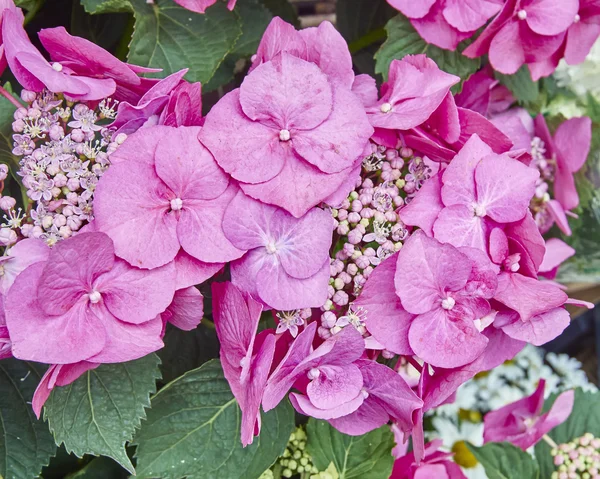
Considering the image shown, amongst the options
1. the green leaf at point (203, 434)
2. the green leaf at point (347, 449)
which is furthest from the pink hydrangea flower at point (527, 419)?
the green leaf at point (203, 434)

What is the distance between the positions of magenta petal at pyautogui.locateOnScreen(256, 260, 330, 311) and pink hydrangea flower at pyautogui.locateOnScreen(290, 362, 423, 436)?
0.08 m

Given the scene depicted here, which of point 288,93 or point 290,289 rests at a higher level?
point 288,93

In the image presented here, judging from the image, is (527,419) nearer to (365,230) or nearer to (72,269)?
(365,230)

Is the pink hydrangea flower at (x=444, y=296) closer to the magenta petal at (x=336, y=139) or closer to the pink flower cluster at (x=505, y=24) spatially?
the magenta petal at (x=336, y=139)

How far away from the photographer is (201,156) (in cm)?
55

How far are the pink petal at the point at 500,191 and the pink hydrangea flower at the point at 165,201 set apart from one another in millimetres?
223

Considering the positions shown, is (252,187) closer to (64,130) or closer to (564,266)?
(64,130)

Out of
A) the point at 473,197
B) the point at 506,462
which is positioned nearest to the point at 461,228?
the point at 473,197

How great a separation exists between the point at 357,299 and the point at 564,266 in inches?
29.6

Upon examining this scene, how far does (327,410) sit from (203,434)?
0.79ft

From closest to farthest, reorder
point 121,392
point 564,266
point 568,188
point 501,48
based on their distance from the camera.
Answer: point 121,392 < point 501,48 < point 568,188 < point 564,266

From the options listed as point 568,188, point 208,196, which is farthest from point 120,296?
point 568,188

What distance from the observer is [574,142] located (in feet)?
3.22

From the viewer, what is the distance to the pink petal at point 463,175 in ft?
1.92
